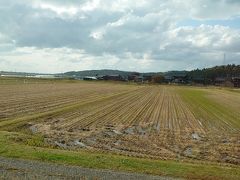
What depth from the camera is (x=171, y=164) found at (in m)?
16.5

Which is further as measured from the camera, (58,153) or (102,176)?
(58,153)

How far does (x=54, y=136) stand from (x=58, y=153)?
7509 mm

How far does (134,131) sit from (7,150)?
526 inches

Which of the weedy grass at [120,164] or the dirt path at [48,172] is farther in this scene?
the weedy grass at [120,164]

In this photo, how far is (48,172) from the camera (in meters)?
13.2

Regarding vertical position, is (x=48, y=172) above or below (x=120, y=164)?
above

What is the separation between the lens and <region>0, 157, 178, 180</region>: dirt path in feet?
41.7

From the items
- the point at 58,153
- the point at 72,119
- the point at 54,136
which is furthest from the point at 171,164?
the point at 72,119

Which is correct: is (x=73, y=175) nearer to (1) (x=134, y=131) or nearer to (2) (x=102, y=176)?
(2) (x=102, y=176)

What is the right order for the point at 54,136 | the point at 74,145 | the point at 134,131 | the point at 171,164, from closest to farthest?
1. the point at 171,164
2. the point at 74,145
3. the point at 54,136
4. the point at 134,131

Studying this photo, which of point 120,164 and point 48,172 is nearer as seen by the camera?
point 48,172

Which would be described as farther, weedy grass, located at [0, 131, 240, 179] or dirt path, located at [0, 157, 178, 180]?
weedy grass, located at [0, 131, 240, 179]

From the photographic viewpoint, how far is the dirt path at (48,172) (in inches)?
500

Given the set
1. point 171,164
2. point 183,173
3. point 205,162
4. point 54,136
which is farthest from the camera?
point 54,136
